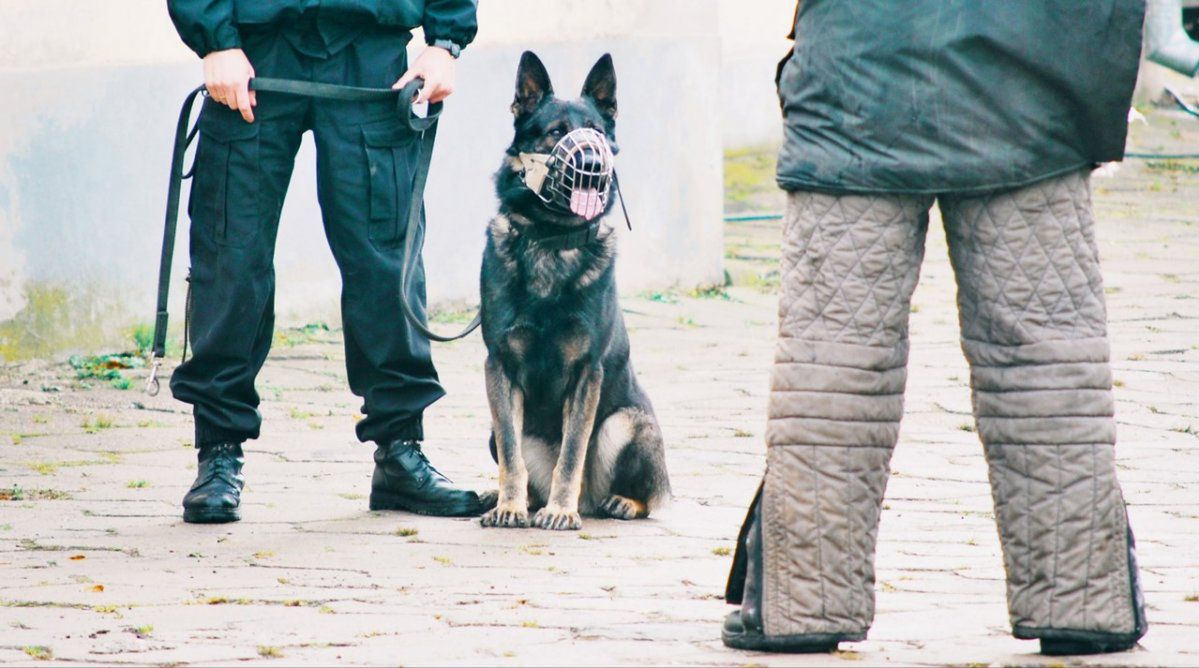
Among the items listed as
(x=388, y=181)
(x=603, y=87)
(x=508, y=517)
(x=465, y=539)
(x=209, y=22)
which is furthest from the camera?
(x=603, y=87)

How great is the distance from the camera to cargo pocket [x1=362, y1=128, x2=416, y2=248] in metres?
4.67

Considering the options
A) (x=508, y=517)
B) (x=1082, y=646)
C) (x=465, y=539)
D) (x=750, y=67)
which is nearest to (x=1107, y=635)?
(x=1082, y=646)

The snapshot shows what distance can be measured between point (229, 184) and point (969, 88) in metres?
2.33

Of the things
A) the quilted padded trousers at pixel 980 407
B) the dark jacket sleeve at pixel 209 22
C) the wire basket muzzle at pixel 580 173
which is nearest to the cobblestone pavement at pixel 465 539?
the quilted padded trousers at pixel 980 407

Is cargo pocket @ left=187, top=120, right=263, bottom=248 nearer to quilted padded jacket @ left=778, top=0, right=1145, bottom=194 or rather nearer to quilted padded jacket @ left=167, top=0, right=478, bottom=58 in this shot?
quilted padded jacket @ left=167, top=0, right=478, bottom=58

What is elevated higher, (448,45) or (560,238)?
(448,45)

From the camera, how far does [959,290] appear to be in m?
3.12

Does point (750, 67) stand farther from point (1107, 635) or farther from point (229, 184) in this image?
point (1107, 635)

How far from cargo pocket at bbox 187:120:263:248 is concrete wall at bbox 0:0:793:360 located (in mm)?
2524

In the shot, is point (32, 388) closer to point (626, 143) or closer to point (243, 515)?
point (243, 515)

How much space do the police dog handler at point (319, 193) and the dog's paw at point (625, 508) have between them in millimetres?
424

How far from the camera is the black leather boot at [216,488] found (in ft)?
15.4

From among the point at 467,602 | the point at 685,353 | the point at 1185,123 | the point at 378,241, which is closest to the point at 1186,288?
the point at 685,353

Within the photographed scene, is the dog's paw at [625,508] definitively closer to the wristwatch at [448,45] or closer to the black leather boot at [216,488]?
the black leather boot at [216,488]
